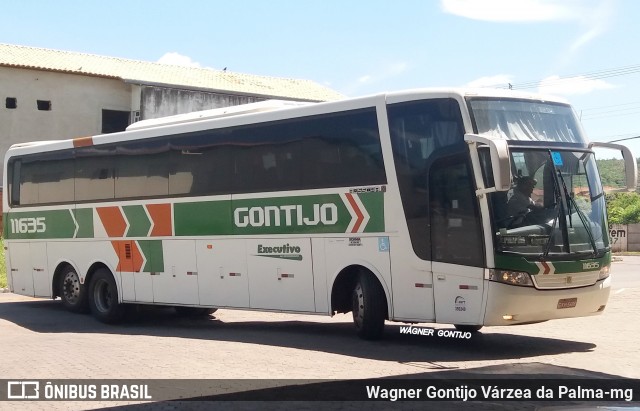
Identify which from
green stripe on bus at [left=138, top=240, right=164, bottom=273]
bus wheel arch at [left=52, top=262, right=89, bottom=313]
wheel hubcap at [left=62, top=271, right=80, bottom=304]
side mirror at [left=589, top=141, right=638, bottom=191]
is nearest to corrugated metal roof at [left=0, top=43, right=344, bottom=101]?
bus wheel arch at [left=52, top=262, right=89, bottom=313]

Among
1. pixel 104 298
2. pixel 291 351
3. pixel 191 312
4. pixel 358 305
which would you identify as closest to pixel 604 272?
pixel 358 305

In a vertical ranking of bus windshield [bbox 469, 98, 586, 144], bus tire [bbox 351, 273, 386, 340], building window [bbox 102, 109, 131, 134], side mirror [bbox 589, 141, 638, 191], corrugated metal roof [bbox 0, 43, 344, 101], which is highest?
corrugated metal roof [bbox 0, 43, 344, 101]

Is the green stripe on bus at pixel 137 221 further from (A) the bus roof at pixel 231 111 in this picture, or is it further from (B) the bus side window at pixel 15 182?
(B) the bus side window at pixel 15 182

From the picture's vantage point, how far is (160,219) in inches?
638

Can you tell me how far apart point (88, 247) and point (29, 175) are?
2751 millimetres

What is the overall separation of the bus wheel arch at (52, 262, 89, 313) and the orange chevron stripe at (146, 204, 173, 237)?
2.63 metres

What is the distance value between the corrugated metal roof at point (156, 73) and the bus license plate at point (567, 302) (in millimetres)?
34177

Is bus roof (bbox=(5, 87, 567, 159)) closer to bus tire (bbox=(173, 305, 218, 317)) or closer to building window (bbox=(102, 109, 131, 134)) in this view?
bus tire (bbox=(173, 305, 218, 317))

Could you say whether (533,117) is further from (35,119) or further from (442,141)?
(35,119)

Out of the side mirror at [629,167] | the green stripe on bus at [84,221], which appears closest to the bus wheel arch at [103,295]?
the green stripe on bus at [84,221]

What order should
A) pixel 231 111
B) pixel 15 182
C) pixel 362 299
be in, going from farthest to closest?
1. pixel 15 182
2. pixel 231 111
3. pixel 362 299

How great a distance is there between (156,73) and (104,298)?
3132 cm

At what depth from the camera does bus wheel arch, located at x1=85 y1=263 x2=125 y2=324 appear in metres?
17.2

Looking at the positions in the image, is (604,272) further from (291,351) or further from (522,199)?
(291,351)
